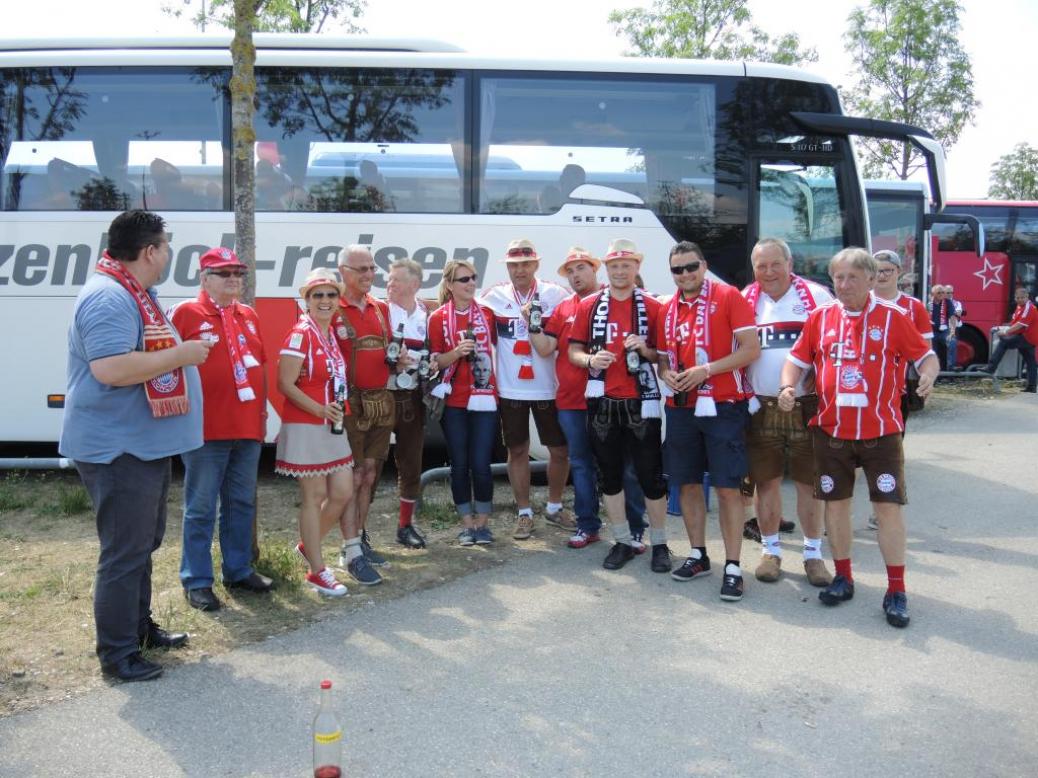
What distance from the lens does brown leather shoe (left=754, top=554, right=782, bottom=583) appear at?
5454 mm

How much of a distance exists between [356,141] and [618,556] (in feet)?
14.7

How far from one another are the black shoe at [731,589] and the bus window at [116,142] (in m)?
5.50

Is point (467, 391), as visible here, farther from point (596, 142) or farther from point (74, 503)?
point (74, 503)

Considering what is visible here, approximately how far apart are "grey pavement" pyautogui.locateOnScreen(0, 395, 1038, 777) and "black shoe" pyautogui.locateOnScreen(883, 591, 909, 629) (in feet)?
0.19

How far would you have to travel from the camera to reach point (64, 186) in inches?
313

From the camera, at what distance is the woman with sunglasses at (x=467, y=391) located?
606 cm

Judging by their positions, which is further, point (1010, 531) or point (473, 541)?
point (1010, 531)

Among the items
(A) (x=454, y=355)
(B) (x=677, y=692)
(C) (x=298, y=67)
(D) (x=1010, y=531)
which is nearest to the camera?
A: (B) (x=677, y=692)

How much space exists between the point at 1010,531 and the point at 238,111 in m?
Result: 6.23

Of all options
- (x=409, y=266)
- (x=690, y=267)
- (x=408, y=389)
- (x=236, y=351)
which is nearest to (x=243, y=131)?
(x=409, y=266)

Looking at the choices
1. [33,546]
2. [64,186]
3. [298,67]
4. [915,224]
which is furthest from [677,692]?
[915,224]

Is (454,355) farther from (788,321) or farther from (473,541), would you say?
(788,321)

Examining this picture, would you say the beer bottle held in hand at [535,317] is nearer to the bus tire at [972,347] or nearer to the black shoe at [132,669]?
the black shoe at [132,669]

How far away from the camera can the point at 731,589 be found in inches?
202
